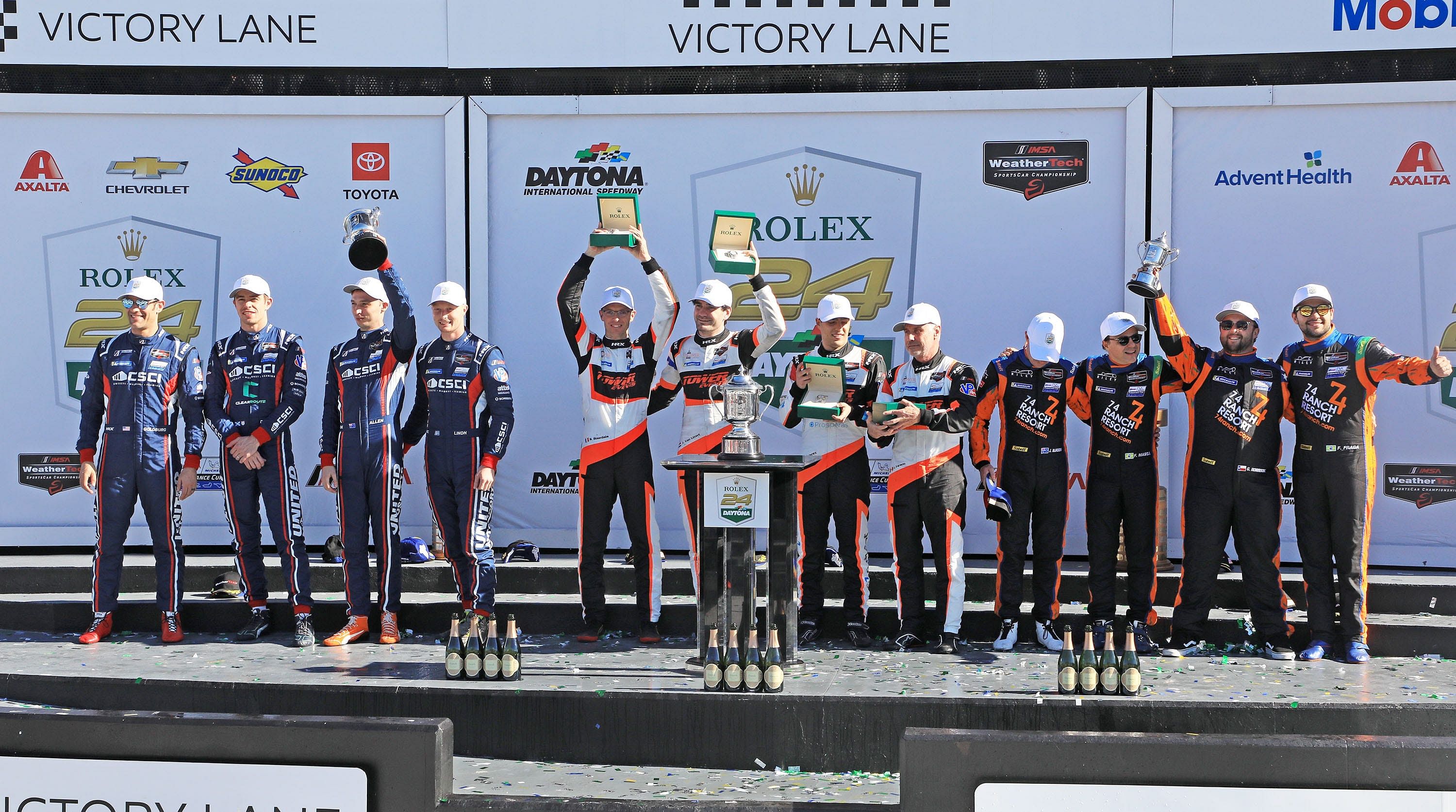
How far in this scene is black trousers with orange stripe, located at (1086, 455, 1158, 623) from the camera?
17.2 feet

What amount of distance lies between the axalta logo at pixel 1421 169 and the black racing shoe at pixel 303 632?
5.96m

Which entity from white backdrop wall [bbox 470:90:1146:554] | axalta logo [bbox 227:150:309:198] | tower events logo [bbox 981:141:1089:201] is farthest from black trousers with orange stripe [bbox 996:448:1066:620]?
axalta logo [bbox 227:150:309:198]

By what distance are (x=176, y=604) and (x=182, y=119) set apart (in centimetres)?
293

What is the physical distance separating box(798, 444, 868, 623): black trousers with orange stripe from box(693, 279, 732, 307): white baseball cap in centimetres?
89

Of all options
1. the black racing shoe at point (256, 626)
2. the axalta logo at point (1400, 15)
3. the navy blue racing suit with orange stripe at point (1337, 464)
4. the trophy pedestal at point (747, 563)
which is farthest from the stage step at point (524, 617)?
the axalta logo at point (1400, 15)

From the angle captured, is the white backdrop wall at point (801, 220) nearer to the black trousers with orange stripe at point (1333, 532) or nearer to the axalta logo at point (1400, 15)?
the axalta logo at point (1400, 15)

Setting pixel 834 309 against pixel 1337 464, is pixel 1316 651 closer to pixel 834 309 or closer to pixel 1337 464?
pixel 1337 464

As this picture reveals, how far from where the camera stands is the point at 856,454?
5.41m

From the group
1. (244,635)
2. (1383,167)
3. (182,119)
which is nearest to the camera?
(244,635)

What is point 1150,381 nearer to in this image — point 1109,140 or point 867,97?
point 1109,140

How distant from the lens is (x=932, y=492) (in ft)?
17.3

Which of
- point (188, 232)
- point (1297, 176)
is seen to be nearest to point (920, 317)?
point (1297, 176)

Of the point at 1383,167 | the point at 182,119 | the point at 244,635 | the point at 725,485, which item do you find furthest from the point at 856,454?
the point at 182,119

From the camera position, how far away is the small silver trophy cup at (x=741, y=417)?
192 inches
